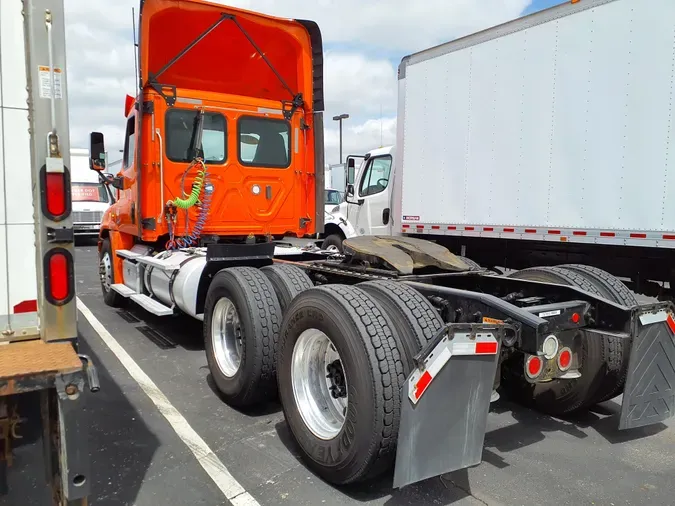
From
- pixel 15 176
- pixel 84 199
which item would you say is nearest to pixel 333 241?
pixel 15 176

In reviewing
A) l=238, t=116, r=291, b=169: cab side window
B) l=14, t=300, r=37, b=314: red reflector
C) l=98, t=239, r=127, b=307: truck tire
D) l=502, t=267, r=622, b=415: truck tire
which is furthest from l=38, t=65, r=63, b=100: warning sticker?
l=98, t=239, r=127, b=307: truck tire

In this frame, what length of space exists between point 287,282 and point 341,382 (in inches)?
47.7

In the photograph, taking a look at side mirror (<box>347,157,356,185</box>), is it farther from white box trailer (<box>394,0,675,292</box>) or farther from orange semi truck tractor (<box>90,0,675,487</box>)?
orange semi truck tractor (<box>90,0,675,487</box>)

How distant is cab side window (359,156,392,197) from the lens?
974cm

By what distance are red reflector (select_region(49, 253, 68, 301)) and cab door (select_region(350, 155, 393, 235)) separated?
25.1 feet

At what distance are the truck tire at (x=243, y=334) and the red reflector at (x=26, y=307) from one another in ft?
6.19

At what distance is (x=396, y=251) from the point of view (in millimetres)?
4340

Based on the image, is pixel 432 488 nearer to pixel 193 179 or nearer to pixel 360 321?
pixel 360 321

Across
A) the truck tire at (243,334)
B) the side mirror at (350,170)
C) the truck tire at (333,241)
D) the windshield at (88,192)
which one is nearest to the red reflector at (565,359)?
the truck tire at (243,334)

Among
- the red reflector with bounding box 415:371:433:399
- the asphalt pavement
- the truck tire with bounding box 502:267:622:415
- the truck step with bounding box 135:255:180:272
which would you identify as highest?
the truck step with bounding box 135:255:180:272

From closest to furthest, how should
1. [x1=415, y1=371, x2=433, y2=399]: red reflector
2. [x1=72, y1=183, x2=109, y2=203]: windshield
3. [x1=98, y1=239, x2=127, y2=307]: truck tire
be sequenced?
[x1=415, y1=371, x2=433, y2=399]: red reflector
[x1=98, y1=239, x2=127, y2=307]: truck tire
[x1=72, y1=183, x2=109, y2=203]: windshield

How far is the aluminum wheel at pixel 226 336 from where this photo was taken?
4.55 m

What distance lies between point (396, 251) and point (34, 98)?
9.35ft

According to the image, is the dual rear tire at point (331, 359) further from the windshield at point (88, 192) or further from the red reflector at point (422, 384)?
the windshield at point (88, 192)
